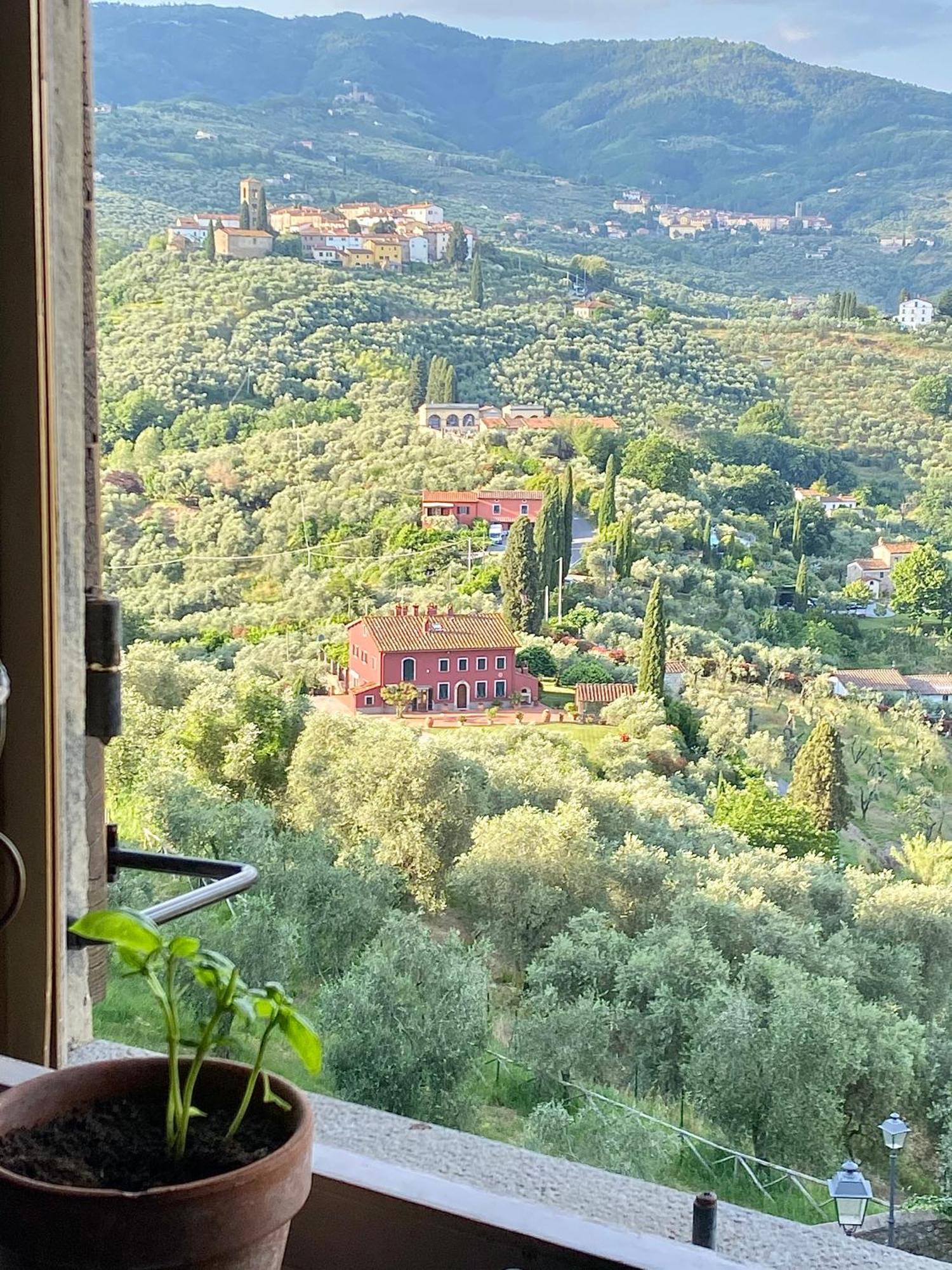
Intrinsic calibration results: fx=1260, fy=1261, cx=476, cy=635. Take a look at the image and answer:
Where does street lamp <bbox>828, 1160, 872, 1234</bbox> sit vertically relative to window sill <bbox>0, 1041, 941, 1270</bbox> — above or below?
below

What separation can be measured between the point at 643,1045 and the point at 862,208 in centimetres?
329

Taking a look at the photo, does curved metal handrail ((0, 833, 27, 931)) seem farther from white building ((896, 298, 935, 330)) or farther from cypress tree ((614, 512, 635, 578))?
white building ((896, 298, 935, 330))

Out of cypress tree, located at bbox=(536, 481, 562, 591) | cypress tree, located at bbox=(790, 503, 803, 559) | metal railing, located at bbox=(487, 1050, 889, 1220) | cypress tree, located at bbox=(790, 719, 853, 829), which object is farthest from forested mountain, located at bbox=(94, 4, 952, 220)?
metal railing, located at bbox=(487, 1050, 889, 1220)

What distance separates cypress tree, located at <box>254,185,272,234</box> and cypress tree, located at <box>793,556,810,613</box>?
2737mm

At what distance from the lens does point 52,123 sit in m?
0.84

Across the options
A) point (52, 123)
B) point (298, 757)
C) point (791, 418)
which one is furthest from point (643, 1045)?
point (52, 123)

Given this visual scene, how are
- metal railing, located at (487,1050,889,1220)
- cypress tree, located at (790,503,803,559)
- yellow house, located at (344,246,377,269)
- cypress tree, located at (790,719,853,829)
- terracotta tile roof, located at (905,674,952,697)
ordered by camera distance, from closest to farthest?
metal railing, located at (487,1050,889,1220), terracotta tile roof, located at (905,674,952,697), cypress tree, located at (790,719,853,829), cypress tree, located at (790,503,803,559), yellow house, located at (344,246,377,269)

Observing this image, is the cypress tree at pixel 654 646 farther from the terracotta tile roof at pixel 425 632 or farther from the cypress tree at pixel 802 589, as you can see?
the terracotta tile roof at pixel 425 632

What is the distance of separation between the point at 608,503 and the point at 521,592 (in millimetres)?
559

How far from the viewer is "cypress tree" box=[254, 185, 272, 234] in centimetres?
554

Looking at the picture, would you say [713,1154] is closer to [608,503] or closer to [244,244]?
[608,503]

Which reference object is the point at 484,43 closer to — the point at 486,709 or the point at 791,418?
the point at 791,418

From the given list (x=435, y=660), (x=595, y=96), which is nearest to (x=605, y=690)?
(x=435, y=660)

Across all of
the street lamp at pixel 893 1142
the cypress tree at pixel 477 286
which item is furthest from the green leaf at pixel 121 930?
the cypress tree at pixel 477 286
